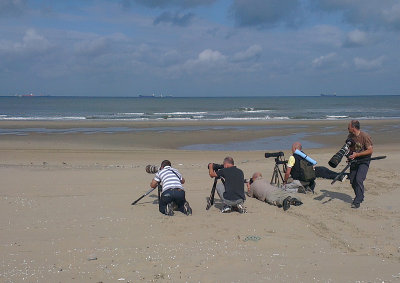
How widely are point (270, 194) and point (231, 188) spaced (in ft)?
3.36

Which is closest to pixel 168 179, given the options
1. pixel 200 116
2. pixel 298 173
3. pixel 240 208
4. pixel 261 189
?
pixel 240 208

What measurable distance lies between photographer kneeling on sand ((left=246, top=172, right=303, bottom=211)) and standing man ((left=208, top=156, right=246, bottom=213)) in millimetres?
770

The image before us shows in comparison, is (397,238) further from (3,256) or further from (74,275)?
(3,256)

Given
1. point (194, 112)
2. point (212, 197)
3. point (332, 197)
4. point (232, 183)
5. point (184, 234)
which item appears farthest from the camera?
point (194, 112)

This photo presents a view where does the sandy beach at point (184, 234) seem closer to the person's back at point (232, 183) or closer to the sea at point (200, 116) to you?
the person's back at point (232, 183)

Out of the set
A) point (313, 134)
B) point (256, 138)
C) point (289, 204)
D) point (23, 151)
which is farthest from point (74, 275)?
point (313, 134)

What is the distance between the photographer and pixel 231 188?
25.5 ft

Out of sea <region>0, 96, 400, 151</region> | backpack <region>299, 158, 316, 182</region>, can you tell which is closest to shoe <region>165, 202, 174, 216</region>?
backpack <region>299, 158, 316, 182</region>

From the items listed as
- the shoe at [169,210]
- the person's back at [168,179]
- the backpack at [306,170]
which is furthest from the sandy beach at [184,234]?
the person's back at [168,179]

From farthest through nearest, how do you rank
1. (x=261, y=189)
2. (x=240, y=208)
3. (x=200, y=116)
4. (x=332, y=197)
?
(x=200, y=116), (x=332, y=197), (x=261, y=189), (x=240, y=208)

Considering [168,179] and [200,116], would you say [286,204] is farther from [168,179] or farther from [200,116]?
[200,116]

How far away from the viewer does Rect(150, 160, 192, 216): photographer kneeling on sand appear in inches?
299

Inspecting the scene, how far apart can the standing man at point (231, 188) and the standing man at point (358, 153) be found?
197 centimetres

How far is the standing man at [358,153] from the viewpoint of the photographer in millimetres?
7867
